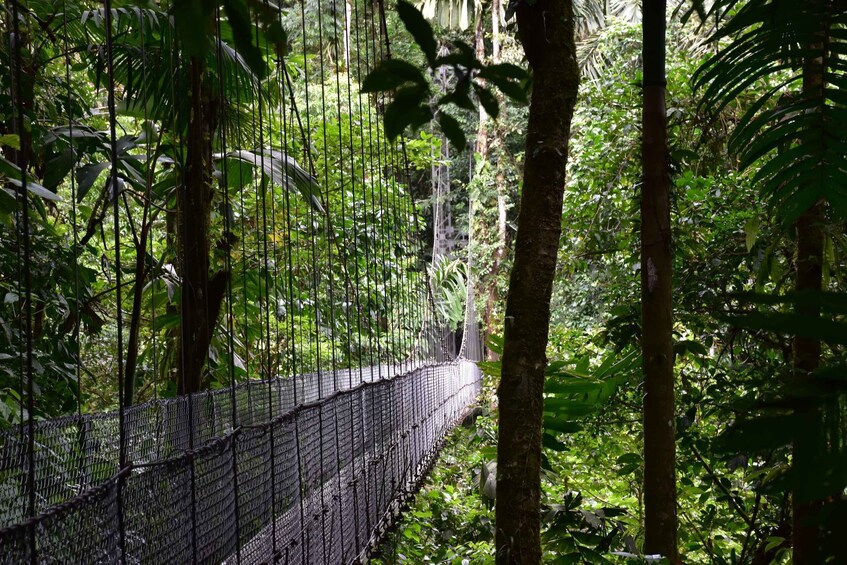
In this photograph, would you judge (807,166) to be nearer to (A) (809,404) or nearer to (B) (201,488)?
(A) (809,404)

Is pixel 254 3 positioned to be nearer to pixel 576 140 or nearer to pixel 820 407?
pixel 820 407

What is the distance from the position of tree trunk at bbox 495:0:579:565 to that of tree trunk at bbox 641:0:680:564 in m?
0.17

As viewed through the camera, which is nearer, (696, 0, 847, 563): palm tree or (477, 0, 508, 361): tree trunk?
(696, 0, 847, 563): palm tree

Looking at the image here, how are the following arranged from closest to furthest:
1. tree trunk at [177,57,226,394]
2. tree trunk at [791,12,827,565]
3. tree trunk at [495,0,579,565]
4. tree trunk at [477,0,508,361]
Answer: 1. tree trunk at [791,12,827,565]
2. tree trunk at [495,0,579,565]
3. tree trunk at [177,57,226,394]
4. tree trunk at [477,0,508,361]

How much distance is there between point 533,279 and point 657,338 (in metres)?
0.25

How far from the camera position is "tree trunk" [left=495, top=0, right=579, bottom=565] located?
137 cm

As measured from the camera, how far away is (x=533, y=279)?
1.42 m

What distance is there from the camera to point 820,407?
27 centimetres

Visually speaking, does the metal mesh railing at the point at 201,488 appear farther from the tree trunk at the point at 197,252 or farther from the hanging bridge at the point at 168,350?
the tree trunk at the point at 197,252

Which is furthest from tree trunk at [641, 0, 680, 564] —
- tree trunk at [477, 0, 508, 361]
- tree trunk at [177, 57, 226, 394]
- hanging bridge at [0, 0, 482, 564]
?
tree trunk at [477, 0, 508, 361]

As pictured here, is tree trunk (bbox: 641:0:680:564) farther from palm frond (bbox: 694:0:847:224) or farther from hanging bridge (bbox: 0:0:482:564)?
hanging bridge (bbox: 0:0:482:564)

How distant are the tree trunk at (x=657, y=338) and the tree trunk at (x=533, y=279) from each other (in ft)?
0.56

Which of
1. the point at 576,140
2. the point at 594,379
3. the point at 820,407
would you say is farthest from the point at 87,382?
the point at 820,407

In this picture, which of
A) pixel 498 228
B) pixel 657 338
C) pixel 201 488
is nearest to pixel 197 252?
pixel 201 488
